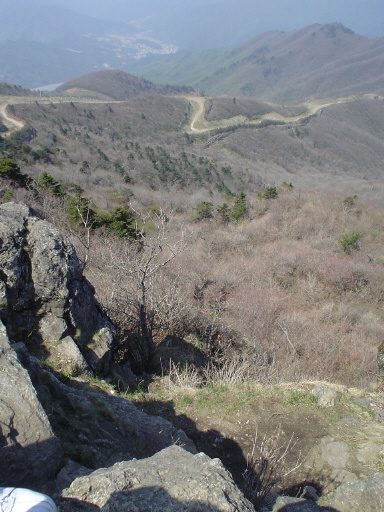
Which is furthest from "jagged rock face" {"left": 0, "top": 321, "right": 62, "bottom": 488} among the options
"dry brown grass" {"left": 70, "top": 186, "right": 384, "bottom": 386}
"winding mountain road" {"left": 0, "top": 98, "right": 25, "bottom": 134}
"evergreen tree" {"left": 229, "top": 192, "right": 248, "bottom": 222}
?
"winding mountain road" {"left": 0, "top": 98, "right": 25, "bottom": 134}

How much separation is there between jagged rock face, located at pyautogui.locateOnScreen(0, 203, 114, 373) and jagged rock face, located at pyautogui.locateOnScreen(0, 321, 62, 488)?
205cm

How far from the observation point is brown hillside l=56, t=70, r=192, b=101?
97062 mm

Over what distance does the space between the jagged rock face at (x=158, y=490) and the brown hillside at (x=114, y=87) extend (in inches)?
3978

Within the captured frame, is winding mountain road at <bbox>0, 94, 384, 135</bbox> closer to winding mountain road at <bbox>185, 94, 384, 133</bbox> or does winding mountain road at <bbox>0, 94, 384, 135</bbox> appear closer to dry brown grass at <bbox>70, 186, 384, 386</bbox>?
winding mountain road at <bbox>185, 94, 384, 133</bbox>

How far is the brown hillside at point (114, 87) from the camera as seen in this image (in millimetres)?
97062

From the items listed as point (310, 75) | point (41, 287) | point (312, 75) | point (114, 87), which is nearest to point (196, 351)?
point (41, 287)

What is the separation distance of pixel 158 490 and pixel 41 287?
3697mm

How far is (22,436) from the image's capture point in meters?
2.62

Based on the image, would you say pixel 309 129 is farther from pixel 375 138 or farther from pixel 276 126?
pixel 375 138

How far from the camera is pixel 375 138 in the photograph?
3248 inches

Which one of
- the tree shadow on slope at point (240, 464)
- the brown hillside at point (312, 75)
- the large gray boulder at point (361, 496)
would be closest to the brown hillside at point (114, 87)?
the brown hillside at point (312, 75)

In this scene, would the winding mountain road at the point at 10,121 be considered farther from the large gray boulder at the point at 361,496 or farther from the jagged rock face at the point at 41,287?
the large gray boulder at the point at 361,496

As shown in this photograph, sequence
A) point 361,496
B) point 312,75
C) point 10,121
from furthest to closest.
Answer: point 312,75 → point 10,121 → point 361,496

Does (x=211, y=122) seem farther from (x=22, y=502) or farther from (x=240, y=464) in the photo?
(x=22, y=502)
